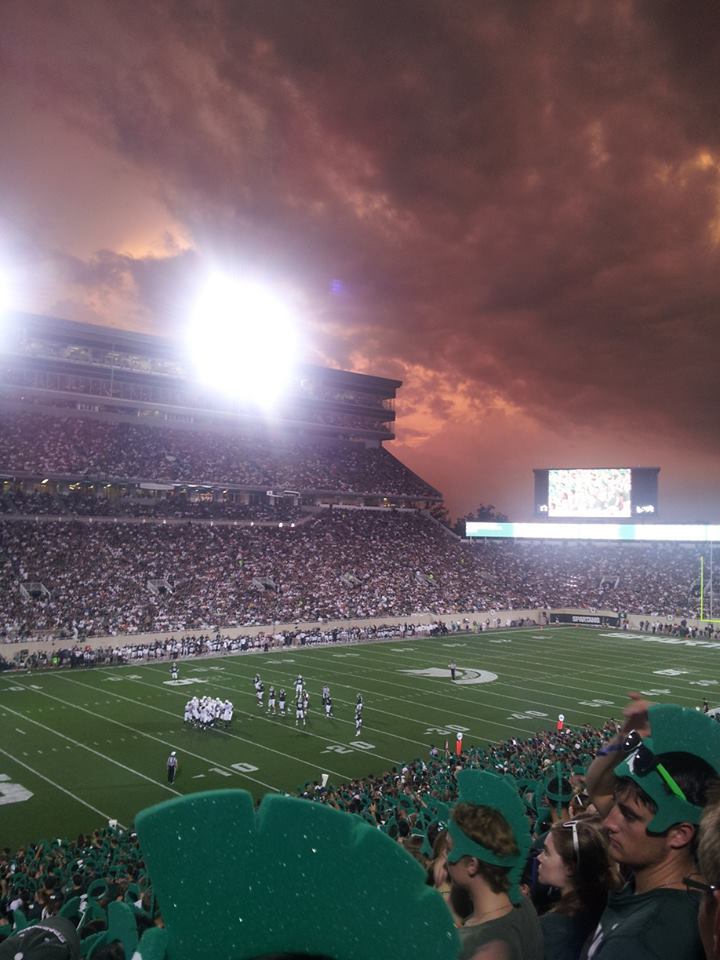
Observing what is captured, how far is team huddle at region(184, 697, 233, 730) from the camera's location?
21078 mm

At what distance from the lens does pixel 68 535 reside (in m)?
41.2

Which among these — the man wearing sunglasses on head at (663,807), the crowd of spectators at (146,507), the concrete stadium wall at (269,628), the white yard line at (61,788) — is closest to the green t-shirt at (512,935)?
the man wearing sunglasses on head at (663,807)

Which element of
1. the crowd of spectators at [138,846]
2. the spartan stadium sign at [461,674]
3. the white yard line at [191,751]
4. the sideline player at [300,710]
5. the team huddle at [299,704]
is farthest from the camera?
the spartan stadium sign at [461,674]

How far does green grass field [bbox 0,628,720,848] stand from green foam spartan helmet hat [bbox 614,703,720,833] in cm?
1418

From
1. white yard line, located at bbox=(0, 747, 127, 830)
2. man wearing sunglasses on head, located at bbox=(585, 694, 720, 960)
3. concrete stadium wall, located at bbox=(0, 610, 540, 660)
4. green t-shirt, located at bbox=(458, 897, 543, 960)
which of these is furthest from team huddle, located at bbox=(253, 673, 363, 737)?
man wearing sunglasses on head, located at bbox=(585, 694, 720, 960)

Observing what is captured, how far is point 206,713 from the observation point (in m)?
21.1

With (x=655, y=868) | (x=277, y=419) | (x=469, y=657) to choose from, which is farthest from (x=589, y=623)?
(x=655, y=868)

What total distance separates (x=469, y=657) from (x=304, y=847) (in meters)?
34.5

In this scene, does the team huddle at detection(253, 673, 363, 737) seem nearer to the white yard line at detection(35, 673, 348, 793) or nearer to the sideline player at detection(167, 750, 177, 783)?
the white yard line at detection(35, 673, 348, 793)

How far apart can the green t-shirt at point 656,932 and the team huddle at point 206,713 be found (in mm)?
20313

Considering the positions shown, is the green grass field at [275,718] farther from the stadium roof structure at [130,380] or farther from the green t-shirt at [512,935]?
the stadium roof structure at [130,380]

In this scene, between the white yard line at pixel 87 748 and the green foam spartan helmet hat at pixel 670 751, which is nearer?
the green foam spartan helmet hat at pixel 670 751

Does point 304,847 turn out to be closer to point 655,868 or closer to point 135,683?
point 655,868

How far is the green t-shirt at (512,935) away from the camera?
2.21m
